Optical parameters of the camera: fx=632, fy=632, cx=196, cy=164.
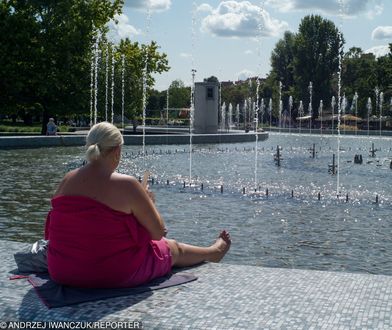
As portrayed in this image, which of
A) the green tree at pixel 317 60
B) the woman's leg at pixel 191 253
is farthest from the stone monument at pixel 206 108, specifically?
the woman's leg at pixel 191 253

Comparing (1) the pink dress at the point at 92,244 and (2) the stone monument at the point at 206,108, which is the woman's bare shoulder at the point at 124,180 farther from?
(2) the stone monument at the point at 206,108

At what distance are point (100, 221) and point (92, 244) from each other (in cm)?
17

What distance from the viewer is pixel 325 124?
85438 mm

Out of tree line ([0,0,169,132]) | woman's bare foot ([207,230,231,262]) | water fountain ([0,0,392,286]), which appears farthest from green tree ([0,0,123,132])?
woman's bare foot ([207,230,231,262])

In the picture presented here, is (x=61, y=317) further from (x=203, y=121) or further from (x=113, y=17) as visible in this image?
(x=203, y=121)

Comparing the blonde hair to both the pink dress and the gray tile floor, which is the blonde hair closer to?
the pink dress

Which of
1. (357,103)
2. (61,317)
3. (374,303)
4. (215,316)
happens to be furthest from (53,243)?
(357,103)

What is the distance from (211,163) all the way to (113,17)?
74.1 ft

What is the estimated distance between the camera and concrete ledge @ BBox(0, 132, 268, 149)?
2792 cm

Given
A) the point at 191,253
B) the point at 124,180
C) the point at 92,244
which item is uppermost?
the point at 124,180

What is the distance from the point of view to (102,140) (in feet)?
14.4

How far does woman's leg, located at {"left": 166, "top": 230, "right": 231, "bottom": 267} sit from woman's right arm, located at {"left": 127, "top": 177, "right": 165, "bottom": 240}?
23.8 inches

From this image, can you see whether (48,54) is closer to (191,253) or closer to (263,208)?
(263,208)

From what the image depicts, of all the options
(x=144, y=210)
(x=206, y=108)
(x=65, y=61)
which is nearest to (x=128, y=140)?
(x=65, y=61)
